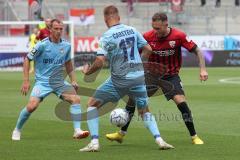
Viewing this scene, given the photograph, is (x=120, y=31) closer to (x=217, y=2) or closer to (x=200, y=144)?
(x=200, y=144)

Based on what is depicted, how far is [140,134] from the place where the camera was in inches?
532

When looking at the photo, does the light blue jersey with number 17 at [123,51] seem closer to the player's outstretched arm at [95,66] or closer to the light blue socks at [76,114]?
the player's outstretched arm at [95,66]

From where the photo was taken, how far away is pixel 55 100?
70.4 ft

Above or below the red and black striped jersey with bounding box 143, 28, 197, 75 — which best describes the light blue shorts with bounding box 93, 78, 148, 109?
below

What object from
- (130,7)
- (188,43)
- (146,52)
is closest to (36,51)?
(146,52)

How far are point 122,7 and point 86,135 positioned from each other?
3462 centimetres

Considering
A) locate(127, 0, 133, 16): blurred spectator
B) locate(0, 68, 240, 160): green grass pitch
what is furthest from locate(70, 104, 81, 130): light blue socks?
locate(127, 0, 133, 16): blurred spectator

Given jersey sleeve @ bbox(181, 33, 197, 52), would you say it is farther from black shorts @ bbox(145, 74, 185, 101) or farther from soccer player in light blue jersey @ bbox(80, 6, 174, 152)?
soccer player in light blue jersey @ bbox(80, 6, 174, 152)

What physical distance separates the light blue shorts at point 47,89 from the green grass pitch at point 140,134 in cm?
75

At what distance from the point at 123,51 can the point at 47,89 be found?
8.15 feet

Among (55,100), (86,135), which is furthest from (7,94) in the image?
(86,135)

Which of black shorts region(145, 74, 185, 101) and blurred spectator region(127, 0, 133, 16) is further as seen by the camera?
blurred spectator region(127, 0, 133, 16)

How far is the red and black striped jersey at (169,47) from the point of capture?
12328 millimetres

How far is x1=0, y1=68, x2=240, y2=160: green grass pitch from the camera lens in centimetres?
1077
